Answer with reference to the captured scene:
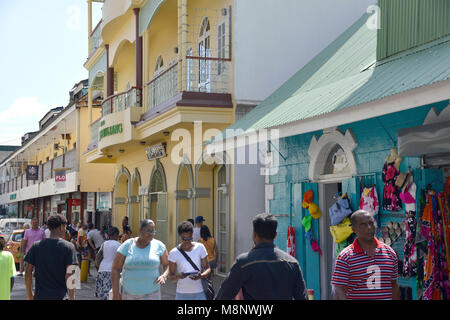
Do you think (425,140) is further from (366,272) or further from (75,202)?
(75,202)

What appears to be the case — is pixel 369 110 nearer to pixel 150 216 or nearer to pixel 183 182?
pixel 183 182

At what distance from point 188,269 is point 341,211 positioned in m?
3.42

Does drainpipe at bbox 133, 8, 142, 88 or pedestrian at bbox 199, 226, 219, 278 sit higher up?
drainpipe at bbox 133, 8, 142, 88

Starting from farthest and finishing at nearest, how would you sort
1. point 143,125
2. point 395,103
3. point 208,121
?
point 143,125
point 208,121
point 395,103

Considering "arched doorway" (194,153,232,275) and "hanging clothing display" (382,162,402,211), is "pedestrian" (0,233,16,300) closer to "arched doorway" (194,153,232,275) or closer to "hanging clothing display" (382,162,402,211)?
"hanging clothing display" (382,162,402,211)

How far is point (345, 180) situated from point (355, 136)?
0.70m

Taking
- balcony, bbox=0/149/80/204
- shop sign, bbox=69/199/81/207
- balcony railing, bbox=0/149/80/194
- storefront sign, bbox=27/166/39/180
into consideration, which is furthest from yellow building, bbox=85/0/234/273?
storefront sign, bbox=27/166/39/180

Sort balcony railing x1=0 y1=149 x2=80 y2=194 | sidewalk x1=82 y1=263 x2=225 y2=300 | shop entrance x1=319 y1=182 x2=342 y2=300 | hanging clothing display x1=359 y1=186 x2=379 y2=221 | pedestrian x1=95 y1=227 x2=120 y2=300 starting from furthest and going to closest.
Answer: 1. balcony railing x1=0 y1=149 x2=80 y2=194
2. sidewalk x1=82 y1=263 x2=225 y2=300
3. shop entrance x1=319 y1=182 x2=342 y2=300
4. pedestrian x1=95 y1=227 x2=120 y2=300
5. hanging clothing display x1=359 y1=186 x2=379 y2=221

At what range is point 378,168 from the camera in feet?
31.7

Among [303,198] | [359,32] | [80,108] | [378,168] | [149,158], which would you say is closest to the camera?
[378,168]

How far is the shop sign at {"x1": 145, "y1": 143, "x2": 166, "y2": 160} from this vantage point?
18.7 m

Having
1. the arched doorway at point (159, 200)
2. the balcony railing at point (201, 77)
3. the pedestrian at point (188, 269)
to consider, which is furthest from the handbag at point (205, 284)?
the arched doorway at point (159, 200)
